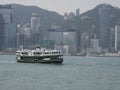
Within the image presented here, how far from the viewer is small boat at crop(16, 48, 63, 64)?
10906 cm

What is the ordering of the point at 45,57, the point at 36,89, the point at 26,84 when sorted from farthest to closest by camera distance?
the point at 45,57 → the point at 26,84 → the point at 36,89

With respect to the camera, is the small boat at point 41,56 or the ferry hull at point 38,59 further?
the small boat at point 41,56

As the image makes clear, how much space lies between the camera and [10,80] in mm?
64875

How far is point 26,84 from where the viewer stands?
197 ft

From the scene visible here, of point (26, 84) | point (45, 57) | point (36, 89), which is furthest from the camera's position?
point (45, 57)

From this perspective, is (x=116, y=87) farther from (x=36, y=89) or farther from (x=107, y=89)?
(x=36, y=89)

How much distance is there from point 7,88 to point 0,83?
16.9 ft

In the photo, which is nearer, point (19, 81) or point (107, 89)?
point (107, 89)

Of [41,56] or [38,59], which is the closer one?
[41,56]

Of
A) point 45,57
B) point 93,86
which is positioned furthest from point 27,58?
point 93,86

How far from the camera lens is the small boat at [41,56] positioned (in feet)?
358

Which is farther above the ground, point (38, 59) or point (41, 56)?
point (41, 56)

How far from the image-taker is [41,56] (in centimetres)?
11206

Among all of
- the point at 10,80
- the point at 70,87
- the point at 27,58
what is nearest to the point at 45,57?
the point at 27,58
